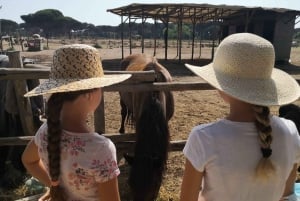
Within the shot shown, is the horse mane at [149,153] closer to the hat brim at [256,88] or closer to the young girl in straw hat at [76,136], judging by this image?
the young girl in straw hat at [76,136]

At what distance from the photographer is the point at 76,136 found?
48.0 inches

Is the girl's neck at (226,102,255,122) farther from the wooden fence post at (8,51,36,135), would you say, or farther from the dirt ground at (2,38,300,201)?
the wooden fence post at (8,51,36,135)

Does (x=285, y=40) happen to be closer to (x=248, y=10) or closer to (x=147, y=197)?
(x=248, y=10)

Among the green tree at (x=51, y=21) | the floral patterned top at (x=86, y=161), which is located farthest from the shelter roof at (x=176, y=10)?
the green tree at (x=51, y=21)

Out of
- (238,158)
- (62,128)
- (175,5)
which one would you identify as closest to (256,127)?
(238,158)

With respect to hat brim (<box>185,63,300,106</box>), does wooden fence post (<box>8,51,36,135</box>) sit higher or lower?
lower

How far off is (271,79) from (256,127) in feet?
0.65

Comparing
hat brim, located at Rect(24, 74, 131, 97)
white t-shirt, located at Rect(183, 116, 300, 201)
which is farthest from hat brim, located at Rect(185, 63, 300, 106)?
hat brim, located at Rect(24, 74, 131, 97)

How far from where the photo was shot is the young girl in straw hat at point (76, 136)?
1.20 metres

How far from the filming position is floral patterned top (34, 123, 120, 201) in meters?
1.19

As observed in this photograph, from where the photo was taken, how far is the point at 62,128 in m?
1.25

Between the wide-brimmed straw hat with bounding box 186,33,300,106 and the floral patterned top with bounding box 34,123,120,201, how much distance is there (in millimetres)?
496

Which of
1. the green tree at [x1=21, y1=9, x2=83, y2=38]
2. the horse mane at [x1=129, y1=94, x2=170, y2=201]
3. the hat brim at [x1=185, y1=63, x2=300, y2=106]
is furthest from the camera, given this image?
the green tree at [x1=21, y1=9, x2=83, y2=38]

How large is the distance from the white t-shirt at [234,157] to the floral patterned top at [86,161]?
0.31m
